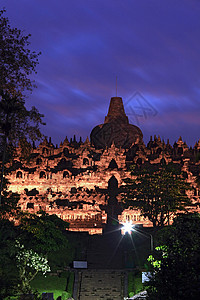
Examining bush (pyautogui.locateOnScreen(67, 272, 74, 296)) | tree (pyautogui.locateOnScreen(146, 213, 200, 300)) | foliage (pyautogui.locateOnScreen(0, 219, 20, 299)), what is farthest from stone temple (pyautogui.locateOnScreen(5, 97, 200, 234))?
tree (pyautogui.locateOnScreen(146, 213, 200, 300))

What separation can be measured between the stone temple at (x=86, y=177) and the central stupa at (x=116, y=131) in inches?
138

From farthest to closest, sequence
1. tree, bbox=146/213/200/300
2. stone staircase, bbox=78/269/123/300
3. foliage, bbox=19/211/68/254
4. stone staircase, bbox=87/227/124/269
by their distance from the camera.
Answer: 1. stone staircase, bbox=87/227/124/269
2. foliage, bbox=19/211/68/254
3. stone staircase, bbox=78/269/123/300
4. tree, bbox=146/213/200/300

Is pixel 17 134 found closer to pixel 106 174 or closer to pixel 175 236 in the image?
pixel 175 236

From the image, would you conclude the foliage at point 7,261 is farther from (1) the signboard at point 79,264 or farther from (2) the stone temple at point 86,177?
(2) the stone temple at point 86,177

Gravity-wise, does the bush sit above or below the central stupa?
below

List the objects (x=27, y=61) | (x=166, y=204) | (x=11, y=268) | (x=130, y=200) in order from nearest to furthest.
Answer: (x=27, y=61) < (x=11, y=268) < (x=166, y=204) < (x=130, y=200)

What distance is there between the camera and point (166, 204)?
137ft

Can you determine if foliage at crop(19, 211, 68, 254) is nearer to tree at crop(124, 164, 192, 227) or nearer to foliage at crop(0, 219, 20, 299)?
foliage at crop(0, 219, 20, 299)

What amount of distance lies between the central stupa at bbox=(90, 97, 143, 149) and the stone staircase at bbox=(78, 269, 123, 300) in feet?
113

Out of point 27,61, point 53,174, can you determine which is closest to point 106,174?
point 53,174

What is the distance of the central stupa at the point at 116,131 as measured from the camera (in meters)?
66.6

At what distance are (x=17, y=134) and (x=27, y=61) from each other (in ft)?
16.9

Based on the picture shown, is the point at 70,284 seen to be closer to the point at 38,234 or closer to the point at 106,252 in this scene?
the point at 38,234

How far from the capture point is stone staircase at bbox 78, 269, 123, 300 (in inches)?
1134
